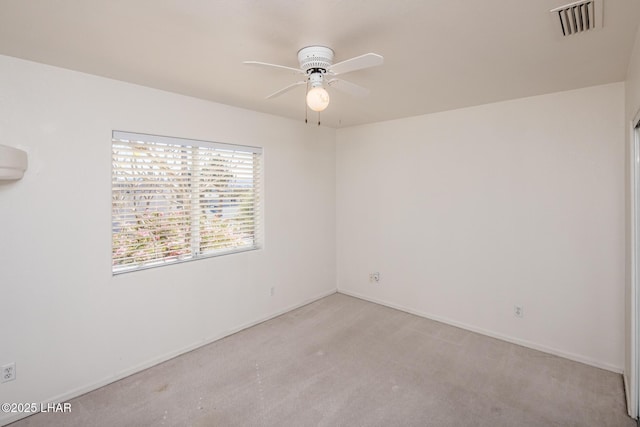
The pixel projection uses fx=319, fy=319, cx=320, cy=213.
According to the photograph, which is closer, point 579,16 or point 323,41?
point 579,16

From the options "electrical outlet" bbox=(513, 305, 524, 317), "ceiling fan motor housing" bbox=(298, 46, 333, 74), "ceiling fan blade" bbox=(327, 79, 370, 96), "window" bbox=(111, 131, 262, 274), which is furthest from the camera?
"electrical outlet" bbox=(513, 305, 524, 317)

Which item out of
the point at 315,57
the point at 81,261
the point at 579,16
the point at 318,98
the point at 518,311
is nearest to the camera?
the point at 579,16

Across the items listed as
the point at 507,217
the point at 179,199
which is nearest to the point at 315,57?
the point at 179,199

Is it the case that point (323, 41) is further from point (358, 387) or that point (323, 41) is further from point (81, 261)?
→ point (358, 387)

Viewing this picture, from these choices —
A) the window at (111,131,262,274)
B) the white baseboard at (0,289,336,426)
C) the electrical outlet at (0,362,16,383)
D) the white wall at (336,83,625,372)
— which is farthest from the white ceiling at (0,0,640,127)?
the white baseboard at (0,289,336,426)

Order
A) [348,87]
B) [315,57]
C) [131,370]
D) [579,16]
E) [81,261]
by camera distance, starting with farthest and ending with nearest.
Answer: [131,370] → [81,261] → [348,87] → [315,57] → [579,16]

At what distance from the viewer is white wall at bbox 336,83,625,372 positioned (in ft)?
9.29

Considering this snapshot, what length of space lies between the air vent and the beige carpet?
98.7 inches

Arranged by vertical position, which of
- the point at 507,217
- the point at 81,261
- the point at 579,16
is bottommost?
the point at 81,261

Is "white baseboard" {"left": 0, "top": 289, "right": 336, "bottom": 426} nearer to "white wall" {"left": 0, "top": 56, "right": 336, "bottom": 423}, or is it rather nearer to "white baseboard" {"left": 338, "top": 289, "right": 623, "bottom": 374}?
"white wall" {"left": 0, "top": 56, "right": 336, "bottom": 423}

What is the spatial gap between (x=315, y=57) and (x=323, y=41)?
103mm

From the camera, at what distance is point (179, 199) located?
313 centimetres

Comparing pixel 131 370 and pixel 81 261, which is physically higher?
pixel 81 261

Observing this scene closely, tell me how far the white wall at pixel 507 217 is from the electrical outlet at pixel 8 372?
145 inches
